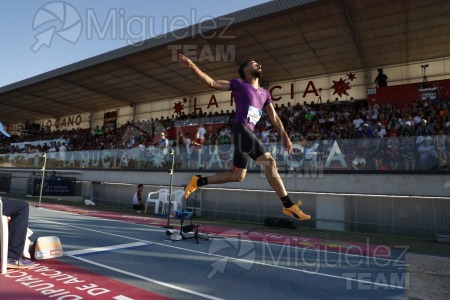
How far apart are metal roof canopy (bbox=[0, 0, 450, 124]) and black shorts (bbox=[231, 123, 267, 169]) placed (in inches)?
547

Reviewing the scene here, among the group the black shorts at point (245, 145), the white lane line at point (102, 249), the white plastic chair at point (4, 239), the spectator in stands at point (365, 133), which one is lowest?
the white lane line at point (102, 249)

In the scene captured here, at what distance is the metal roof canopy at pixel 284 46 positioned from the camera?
54.9 feet

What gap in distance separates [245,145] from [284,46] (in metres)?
17.8

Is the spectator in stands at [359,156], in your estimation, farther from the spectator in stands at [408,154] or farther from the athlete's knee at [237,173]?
the athlete's knee at [237,173]

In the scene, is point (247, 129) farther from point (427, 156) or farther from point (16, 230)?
point (427, 156)

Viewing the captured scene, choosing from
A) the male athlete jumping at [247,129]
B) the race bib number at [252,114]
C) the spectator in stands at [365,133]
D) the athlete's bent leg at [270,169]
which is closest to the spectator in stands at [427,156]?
the spectator in stands at [365,133]

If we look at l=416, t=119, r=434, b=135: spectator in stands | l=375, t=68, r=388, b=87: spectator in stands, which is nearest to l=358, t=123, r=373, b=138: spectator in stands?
l=416, t=119, r=434, b=135: spectator in stands

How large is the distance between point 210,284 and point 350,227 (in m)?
11.2

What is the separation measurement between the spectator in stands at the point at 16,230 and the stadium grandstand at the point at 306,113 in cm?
1061

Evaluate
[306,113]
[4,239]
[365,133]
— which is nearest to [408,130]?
[365,133]

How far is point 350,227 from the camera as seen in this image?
15336 millimetres

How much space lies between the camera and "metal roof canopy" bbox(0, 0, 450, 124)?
1672 cm

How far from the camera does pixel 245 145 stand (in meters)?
4.13

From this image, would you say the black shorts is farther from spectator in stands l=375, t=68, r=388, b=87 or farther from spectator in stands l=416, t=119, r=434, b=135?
spectator in stands l=375, t=68, r=388, b=87
